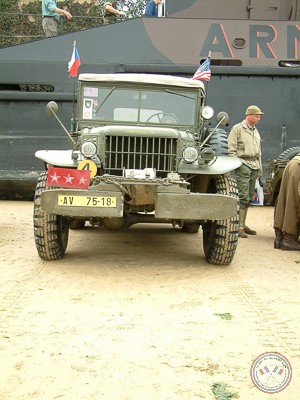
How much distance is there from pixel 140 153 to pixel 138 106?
0.82m

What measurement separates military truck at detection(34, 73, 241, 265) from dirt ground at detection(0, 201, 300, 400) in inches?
14.2

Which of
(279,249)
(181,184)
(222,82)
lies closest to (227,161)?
(181,184)

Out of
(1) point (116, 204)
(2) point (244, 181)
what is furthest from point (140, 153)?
(2) point (244, 181)

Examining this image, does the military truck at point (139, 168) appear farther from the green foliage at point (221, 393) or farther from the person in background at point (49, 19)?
the person in background at point (49, 19)

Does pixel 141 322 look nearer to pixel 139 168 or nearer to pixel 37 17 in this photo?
pixel 139 168

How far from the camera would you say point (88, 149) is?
562 cm

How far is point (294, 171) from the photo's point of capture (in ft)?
22.5

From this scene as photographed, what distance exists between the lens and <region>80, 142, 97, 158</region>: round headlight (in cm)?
561

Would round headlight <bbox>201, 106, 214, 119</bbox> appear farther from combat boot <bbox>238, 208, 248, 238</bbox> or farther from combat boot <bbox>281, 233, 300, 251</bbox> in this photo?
combat boot <bbox>238, 208, 248, 238</bbox>

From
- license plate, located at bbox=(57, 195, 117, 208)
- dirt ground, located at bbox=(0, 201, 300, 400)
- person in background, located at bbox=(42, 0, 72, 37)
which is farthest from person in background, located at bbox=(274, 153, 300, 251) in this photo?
person in background, located at bbox=(42, 0, 72, 37)

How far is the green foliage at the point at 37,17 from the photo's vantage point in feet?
59.4

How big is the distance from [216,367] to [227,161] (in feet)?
9.89

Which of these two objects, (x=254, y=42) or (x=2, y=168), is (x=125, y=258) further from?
(x=254, y=42)

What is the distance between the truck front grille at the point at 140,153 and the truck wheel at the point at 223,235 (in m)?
0.48
